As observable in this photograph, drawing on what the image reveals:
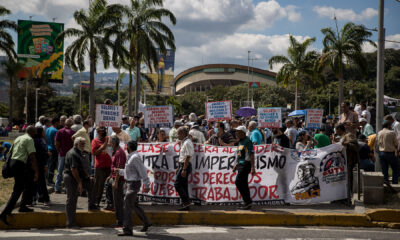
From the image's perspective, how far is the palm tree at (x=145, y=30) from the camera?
27.8 meters

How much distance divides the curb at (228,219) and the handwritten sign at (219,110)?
562 centimetres

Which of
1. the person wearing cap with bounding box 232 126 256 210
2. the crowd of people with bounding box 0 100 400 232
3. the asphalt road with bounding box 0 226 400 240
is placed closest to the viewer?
the asphalt road with bounding box 0 226 400 240

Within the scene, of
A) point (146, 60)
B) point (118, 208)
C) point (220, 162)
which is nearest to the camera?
point (118, 208)

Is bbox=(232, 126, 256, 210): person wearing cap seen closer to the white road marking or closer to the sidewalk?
the sidewalk

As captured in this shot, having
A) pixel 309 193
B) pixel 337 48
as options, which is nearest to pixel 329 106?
pixel 337 48

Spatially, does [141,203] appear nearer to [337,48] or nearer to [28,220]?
[28,220]

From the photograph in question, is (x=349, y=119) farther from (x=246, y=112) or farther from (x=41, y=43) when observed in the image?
(x=41, y=43)

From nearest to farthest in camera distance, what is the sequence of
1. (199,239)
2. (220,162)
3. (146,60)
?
(199,239) < (220,162) < (146,60)

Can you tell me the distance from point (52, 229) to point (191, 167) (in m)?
2.88

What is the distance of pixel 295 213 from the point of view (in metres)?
8.11

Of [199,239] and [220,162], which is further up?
[220,162]

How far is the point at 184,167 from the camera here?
8297 mm

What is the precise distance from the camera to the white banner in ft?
30.0

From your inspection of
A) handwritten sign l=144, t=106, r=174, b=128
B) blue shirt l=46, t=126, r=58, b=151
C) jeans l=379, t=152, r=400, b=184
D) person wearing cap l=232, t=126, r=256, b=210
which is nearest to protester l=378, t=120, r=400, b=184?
jeans l=379, t=152, r=400, b=184
